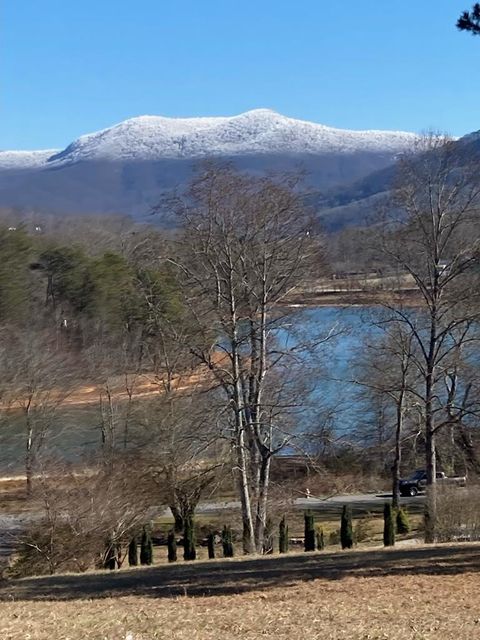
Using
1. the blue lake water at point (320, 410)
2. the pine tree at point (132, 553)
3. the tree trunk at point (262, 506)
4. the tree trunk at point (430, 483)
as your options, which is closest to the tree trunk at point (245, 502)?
the tree trunk at point (262, 506)

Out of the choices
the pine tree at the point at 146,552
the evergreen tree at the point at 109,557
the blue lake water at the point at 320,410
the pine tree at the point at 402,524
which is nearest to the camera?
the evergreen tree at the point at 109,557

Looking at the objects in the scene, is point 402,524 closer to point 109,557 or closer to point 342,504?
point 342,504

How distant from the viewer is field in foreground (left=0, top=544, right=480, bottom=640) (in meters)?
7.14

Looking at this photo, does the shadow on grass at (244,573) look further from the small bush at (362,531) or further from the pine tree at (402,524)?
the pine tree at (402,524)

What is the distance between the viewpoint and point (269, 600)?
29.0ft

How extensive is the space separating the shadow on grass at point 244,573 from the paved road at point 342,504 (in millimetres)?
10524

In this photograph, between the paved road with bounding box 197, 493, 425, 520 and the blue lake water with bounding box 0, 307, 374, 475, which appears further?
the paved road with bounding box 197, 493, 425, 520

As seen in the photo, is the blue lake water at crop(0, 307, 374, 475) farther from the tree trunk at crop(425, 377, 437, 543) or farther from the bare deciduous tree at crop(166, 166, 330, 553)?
the tree trunk at crop(425, 377, 437, 543)

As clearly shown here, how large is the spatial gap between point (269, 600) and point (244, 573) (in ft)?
7.81

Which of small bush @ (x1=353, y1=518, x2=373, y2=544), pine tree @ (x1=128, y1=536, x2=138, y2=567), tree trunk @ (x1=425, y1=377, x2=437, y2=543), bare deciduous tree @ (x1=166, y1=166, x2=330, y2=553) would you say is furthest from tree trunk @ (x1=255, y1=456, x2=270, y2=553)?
tree trunk @ (x1=425, y1=377, x2=437, y2=543)

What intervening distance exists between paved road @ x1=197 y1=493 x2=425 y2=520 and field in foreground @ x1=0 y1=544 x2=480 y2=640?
37.4 ft

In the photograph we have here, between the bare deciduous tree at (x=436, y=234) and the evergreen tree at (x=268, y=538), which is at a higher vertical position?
the bare deciduous tree at (x=436, y=234)

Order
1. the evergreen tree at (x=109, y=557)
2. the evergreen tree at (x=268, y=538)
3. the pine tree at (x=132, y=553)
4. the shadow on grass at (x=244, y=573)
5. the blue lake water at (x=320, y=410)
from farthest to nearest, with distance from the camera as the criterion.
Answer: the blue lake water at (x=320, y=410) → the evergreen tree at (x=268, y=538) → the pine tree at (x=132, y=553) → the evergreen tree at (x=109, y=557) → the shadow on grass at (x=244, y=573)

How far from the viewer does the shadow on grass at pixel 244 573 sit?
10.1 m
